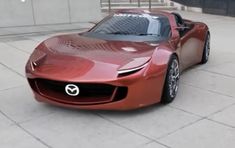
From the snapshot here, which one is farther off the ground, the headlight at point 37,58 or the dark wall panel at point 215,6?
the headlight at point 37,58

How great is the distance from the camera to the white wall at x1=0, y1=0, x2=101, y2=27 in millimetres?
10516

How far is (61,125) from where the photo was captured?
4141mm

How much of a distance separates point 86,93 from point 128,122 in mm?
597

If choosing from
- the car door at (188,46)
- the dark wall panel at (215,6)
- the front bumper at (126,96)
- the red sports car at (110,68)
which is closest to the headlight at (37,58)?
the red sports car at (110,68)

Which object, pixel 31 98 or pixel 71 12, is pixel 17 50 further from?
pixel 71 12

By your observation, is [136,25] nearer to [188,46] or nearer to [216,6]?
[188,46]

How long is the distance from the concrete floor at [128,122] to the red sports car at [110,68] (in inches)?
7.1

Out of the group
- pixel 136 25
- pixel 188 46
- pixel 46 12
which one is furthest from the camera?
pixel 46 12

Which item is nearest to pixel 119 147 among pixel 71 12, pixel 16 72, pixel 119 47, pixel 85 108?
pixel 85 108

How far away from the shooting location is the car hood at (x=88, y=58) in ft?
13.8

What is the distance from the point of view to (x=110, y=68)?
4.23 metres

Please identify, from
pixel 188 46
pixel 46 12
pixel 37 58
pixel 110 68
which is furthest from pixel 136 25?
pixel 46 12

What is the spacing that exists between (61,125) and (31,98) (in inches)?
42.5

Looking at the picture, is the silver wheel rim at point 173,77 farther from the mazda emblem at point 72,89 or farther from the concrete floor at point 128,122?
the mazda emblem at point 72,89
